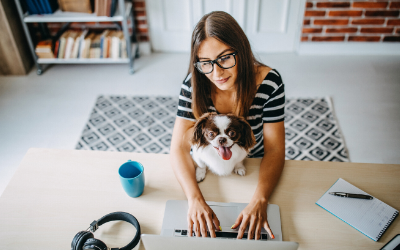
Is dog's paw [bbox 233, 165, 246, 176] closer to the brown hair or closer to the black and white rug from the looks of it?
the brown hair

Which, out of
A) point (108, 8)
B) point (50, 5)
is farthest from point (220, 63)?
point (50, 5)

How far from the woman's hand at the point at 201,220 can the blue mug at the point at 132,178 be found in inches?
7.4

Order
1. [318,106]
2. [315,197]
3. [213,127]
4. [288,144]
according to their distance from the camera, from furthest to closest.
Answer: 1. [318,106]
2. [288,144]
3. [315,197]
4. [213,127]

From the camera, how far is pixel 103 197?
0.96 metres

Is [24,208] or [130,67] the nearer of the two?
[24,208]

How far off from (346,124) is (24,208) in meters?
2.25

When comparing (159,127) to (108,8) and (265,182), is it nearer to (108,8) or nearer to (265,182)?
(108,8)

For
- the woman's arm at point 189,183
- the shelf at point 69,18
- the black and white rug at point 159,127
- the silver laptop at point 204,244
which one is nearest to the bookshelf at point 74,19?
the shelf at point 69,18

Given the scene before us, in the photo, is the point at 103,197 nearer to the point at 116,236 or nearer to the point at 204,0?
the point at 116,236

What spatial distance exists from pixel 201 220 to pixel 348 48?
2.96 metres

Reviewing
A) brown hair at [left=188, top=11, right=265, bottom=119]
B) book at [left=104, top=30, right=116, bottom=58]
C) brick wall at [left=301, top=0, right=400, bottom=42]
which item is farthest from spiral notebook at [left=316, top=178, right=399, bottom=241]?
book at [left=104, top=30, right=116, bottom=58]

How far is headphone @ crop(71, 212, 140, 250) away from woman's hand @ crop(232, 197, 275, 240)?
0.97ft

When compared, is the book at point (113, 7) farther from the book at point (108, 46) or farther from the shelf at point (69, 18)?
the book at point (108, 46)

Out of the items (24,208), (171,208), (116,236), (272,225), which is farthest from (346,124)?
(24,208)
